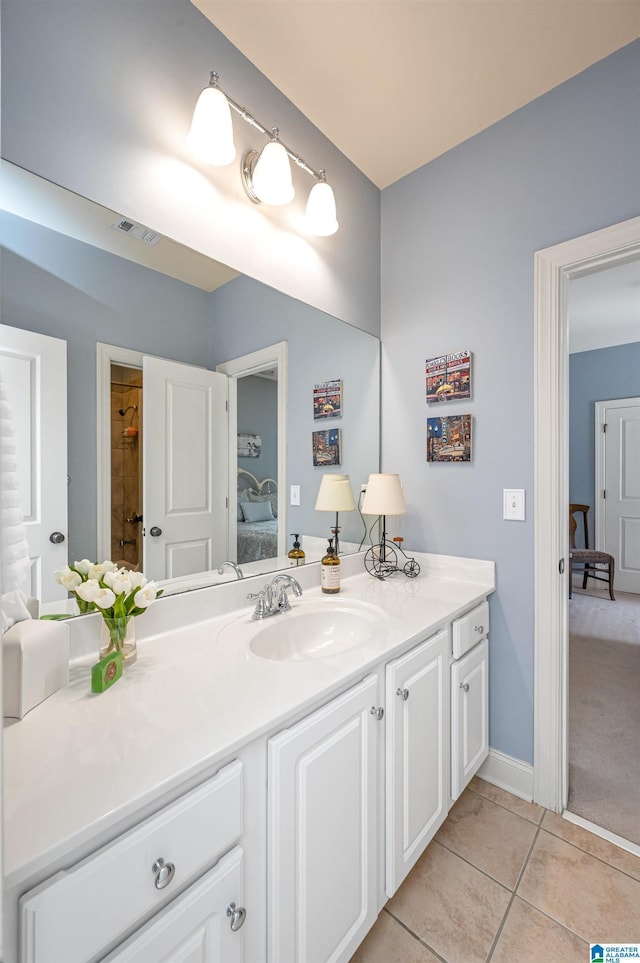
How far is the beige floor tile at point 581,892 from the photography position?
1.18 metres

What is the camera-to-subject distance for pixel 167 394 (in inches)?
50.4

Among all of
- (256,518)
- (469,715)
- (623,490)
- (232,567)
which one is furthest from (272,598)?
(623,490)

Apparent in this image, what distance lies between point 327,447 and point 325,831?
4.32 feet

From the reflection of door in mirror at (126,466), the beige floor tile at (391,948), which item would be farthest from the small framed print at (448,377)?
the beige floor tile at (391,948)

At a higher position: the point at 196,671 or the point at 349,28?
the point at 349,28

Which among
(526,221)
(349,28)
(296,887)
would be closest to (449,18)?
(349,28)

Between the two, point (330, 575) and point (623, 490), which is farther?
point (623, 490)

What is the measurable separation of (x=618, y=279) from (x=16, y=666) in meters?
4.11

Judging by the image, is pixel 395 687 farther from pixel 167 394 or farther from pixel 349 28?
pixel 349 28

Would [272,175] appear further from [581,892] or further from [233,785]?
[581,892]

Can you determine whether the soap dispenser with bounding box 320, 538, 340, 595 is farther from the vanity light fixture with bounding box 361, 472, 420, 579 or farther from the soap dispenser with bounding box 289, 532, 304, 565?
the vanity light fixture with bounding box 361, 472, 420, 579

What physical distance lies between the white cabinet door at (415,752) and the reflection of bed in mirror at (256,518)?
2.09 feet

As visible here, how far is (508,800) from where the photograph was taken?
64.8 inches

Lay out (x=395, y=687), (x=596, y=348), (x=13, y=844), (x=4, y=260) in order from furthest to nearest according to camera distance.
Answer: (x=596, y=348) → (x=395, y=687) → (x=4, y=260) → (x=13, y=844)
